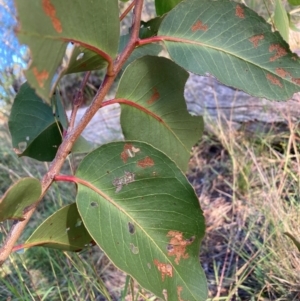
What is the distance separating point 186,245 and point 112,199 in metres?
0.12

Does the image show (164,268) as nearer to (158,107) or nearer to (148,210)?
(148,210)

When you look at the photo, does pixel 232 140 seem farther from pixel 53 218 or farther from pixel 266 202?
pixel 53 218

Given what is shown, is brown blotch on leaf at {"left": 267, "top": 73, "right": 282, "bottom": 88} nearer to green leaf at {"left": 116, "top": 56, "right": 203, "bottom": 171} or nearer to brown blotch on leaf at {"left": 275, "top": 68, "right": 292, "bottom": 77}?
brown blotch on leaf at {"left": 275, "top": 68, "right": 292, "bottom": 77}

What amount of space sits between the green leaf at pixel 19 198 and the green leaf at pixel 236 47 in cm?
24

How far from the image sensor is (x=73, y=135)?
1.65ft

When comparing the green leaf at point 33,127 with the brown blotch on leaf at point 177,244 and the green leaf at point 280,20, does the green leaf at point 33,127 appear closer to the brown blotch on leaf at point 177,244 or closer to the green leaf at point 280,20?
the brown blotch on leaf at point 177,244

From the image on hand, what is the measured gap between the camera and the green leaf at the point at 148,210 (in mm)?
503

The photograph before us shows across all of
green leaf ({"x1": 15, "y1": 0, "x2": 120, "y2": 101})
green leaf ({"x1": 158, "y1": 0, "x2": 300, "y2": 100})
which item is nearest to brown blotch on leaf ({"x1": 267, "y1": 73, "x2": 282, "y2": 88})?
green leaf ({"x1": 158, "y1": 0, "x2": 300, "y2": 100})

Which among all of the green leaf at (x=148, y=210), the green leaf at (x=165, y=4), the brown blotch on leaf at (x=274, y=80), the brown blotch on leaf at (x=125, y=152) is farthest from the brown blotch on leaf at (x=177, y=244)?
the green leaf at (x=165, y=4)

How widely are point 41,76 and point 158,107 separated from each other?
0.93ft

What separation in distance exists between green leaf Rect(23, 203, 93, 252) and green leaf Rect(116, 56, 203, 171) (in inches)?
5.8

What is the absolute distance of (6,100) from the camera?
2.42 metres

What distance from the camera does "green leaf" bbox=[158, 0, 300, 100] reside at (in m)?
0.52

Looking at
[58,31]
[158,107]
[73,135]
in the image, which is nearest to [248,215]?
[158,107]
